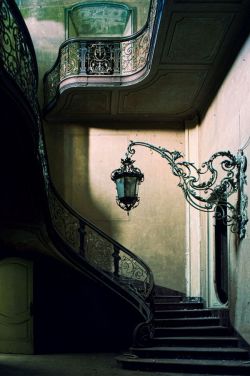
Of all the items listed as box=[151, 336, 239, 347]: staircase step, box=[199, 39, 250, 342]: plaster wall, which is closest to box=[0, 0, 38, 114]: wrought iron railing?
box=[199, 39, 250, 342]: plaster wall

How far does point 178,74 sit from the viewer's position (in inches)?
398

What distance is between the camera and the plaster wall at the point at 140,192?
39.2 feet

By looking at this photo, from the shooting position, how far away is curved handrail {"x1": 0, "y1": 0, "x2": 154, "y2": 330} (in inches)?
335

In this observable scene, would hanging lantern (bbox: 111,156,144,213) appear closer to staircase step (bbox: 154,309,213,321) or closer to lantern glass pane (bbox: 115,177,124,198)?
lantern glass pane (bbox: 115,177,124,198)

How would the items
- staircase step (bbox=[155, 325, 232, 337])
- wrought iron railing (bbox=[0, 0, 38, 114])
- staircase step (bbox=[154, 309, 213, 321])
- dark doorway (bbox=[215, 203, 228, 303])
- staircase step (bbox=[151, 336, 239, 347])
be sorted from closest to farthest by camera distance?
wrought iron railing (bbox=[0, 0, 38, 114]) → staircase step (bbox=[151, 336, 239, 347]) → staircase step (bbox=[155, 325, 232, 337]) → dark doorway (bbox=[215, 203, 228, 303]) → staircase step (bbox=[154, 309, 213, 321])

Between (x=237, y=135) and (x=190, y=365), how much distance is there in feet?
11.2

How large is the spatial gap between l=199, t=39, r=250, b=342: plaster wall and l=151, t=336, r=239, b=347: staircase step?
12.5 inches

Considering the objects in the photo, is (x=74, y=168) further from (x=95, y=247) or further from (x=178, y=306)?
(x=178, y=306)

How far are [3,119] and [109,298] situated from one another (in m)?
5.80

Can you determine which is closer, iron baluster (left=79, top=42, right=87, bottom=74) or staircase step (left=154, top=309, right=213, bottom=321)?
staircase step (left=154, top=309, right=213, bottom=321)

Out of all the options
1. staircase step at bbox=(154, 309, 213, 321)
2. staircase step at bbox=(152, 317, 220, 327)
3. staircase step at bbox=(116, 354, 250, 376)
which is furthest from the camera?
staircase step at bbox=(154, 309, 213, 321)

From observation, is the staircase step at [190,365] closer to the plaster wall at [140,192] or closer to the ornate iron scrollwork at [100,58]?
the plaster wall at [140,192]

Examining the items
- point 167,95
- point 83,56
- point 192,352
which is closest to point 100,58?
point 83,56

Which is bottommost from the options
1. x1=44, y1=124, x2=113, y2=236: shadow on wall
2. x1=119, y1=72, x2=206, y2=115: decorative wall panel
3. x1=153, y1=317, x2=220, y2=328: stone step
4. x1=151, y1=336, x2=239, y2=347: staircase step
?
x1=151, y1=336, x2=239, y2=347: staircase step
